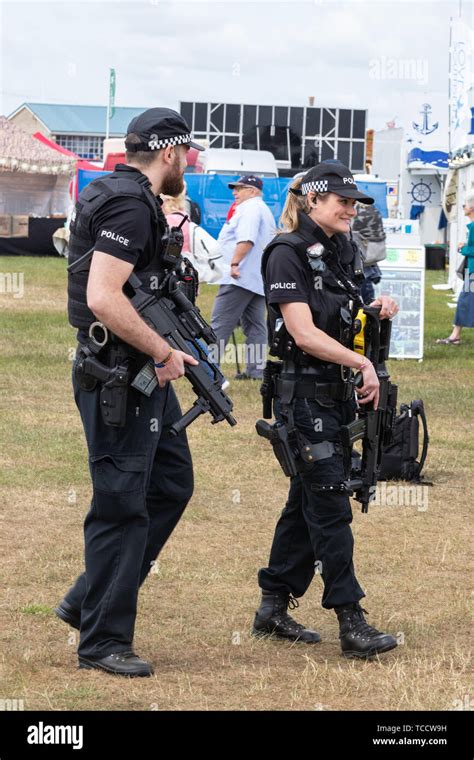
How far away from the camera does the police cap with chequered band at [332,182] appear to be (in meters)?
5.27

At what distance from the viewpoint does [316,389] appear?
5242 millimetres

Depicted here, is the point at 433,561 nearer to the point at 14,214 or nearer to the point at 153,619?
the point at 153,619

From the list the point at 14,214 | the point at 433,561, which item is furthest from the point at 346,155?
the point at 433,561

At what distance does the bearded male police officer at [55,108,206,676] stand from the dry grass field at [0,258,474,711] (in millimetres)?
275

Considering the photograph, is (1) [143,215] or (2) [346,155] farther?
(2) [346,155]

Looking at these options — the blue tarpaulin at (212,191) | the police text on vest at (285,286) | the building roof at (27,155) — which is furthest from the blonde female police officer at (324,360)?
the building roof at (27,155)

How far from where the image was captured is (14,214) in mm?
39062

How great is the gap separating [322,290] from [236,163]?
31075mm

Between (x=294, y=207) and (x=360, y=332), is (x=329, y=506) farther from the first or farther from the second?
(x=294, y=207)

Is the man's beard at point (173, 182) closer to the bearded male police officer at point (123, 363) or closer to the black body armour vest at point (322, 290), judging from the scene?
the bearded male police officer at point (123, 363)

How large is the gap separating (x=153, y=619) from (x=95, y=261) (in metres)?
1.92
